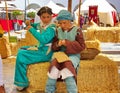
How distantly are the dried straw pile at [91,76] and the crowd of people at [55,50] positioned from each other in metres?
0.11

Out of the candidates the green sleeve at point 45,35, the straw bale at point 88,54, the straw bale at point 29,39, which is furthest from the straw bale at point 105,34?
the green sleeve at point 45,35

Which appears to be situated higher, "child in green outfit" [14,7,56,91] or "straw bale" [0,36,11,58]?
"child in green outfit" [14,7,56,91]

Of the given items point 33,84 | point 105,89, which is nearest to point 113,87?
point 105,89

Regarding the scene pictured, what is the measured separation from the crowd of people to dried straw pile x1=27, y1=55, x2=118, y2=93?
109 mm

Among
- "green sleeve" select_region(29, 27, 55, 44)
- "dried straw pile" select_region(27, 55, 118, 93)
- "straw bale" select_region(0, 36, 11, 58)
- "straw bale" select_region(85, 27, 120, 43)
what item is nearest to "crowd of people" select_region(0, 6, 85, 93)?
"green sleeve" select_region(29, 27, 55, 44)

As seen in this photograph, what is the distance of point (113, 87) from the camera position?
4160 millimetres

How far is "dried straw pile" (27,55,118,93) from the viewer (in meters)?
4.11

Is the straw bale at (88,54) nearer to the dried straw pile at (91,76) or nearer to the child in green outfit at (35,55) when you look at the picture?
the dried straw pile at (91,76)

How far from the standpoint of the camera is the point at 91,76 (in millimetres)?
4129

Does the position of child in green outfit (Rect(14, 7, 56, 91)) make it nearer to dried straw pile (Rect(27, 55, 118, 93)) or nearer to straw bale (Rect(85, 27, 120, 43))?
dried straw pile (Rect(27, 55, 118, 93))

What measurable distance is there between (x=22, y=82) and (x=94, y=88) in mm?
865

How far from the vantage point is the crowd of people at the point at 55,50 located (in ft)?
12.5

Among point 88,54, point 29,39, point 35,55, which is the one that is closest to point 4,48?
point 29,39

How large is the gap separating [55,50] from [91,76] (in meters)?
0.52
